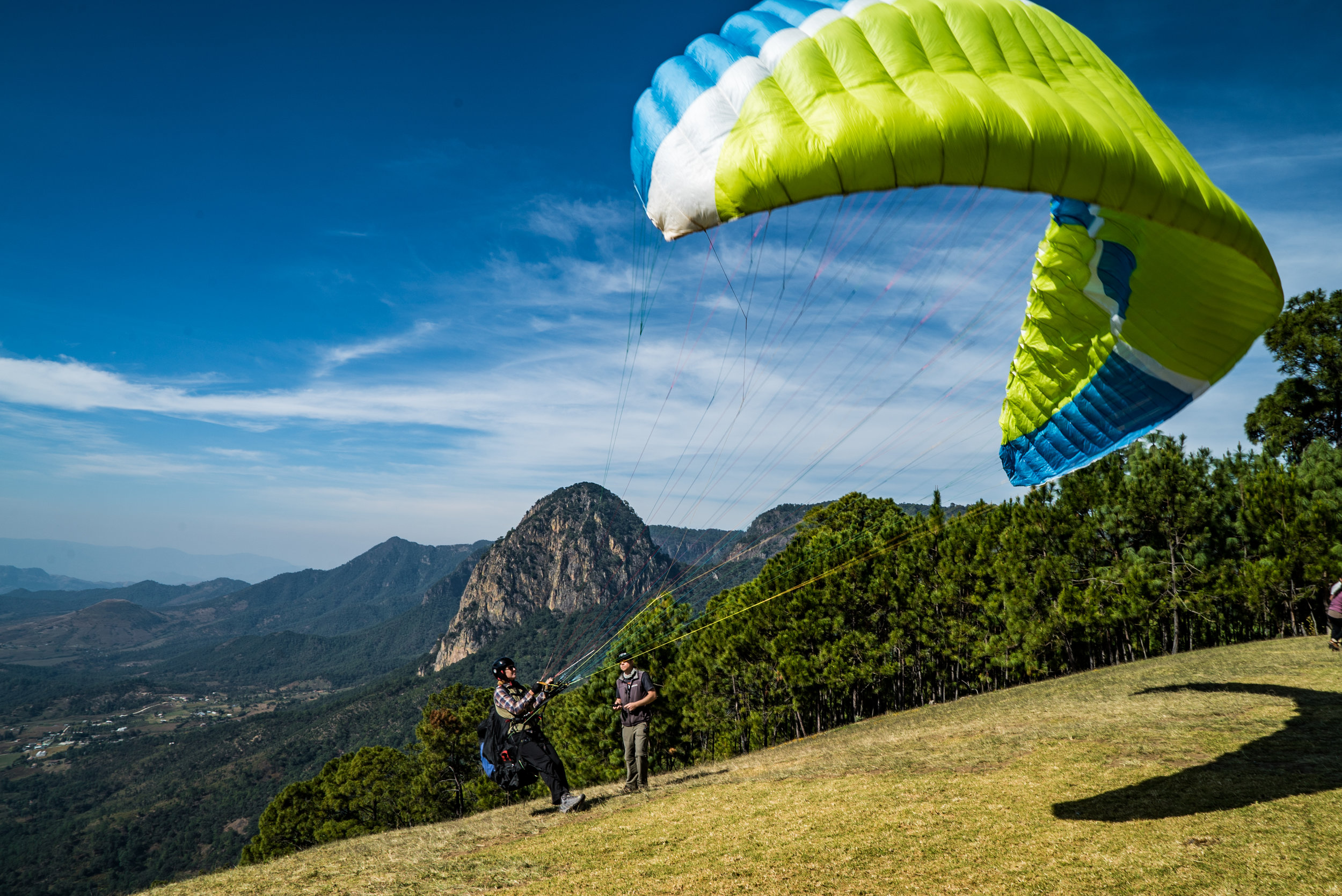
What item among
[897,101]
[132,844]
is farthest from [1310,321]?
[132,844]

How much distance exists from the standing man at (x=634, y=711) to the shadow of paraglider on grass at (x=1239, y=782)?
4568mm

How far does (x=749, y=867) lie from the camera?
5133mm

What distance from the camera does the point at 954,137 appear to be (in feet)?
14.1

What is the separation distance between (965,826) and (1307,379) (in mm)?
32176

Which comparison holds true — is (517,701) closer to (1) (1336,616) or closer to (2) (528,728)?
(2) (528,728)

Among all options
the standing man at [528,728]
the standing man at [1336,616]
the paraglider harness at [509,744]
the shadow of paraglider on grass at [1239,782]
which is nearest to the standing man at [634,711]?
the standing man at [528,728]

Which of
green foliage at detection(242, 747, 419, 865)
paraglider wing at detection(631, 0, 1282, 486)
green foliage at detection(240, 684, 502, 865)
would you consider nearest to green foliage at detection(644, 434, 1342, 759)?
paraglider wing at detection(631, 0, 1282, 486)

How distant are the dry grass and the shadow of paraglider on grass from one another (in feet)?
0.08

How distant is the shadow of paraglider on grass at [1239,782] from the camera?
5582 mm

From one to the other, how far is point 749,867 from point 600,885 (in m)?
1.15

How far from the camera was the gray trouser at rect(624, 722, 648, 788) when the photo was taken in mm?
8594

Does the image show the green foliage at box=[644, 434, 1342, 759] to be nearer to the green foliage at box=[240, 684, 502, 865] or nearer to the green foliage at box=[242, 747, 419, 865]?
the green foliage at box=[240, 684, 502, 865]

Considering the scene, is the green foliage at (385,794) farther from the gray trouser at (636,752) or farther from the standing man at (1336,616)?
the standing man at (1336,616)

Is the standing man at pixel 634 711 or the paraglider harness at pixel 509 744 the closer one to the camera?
the paraglider harness at pixel 509 744
